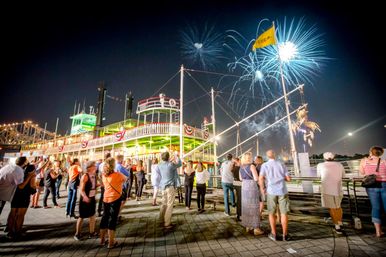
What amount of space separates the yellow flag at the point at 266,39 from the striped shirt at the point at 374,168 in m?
11.4

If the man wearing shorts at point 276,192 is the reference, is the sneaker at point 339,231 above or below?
below

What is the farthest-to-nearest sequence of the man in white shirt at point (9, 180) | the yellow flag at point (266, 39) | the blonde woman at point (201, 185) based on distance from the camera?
the yellow flag at point (266, 39) → the blonde woman at point (201, 185) → the man in white shirt at point (9, 180)

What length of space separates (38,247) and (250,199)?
180 inches

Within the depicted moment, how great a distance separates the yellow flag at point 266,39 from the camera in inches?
532

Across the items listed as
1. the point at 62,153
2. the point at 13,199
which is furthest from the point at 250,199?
the point at 62,153

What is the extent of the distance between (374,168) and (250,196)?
8.94 feet

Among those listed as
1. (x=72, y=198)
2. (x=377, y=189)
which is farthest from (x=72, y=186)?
(x=377, y=189)

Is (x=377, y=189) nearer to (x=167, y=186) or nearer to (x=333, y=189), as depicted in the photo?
(x=333, y=189)

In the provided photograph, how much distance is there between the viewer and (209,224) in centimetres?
527

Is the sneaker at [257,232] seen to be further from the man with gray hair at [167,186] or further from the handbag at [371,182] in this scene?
the handbag at [371,182]

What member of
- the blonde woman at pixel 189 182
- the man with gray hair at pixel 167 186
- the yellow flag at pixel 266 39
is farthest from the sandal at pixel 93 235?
the yellow flag at pixel 266 39

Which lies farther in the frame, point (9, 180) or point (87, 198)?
point (9, 180)

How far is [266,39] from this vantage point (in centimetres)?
1400

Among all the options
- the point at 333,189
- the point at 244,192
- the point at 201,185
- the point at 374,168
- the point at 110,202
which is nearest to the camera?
the point at 110,202
